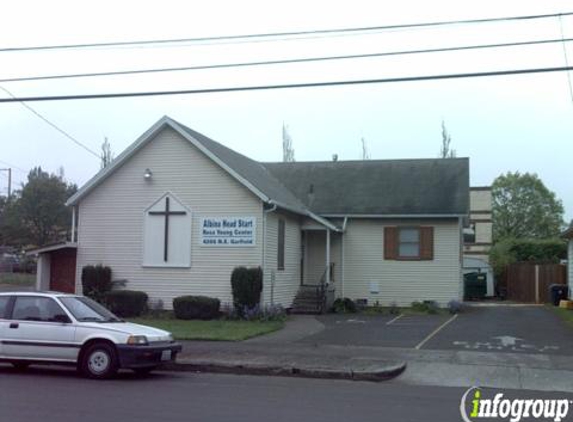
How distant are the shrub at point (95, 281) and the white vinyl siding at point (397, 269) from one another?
9.97 m

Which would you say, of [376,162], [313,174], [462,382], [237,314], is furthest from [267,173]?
[462,382]

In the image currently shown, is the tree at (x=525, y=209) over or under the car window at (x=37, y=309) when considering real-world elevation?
over

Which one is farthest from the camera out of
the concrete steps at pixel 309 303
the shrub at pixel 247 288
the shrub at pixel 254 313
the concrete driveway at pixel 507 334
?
the concrete steps at pixel 309 303

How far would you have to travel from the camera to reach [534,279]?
3581 centimetres

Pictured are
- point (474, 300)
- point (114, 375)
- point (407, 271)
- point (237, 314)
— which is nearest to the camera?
point (114, 375)

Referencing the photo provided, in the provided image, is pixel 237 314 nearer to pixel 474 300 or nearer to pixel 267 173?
pixel 267 173

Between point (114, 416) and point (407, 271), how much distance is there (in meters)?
21.1

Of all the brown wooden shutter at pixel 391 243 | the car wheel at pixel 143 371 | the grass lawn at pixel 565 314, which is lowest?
the car wheel at pixel 143 371

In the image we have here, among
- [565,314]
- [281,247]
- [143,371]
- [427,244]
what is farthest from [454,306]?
[143,371]

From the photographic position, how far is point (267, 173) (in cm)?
3195

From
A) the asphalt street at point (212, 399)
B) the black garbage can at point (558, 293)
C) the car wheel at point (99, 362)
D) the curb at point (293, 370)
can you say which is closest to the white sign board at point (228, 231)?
the curb at point (293, 370)

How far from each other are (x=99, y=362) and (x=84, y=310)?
1292 millimetres

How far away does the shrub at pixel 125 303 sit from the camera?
2317 cm

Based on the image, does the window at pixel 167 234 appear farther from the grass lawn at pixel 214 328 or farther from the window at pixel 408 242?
the window at pixel 408 242
